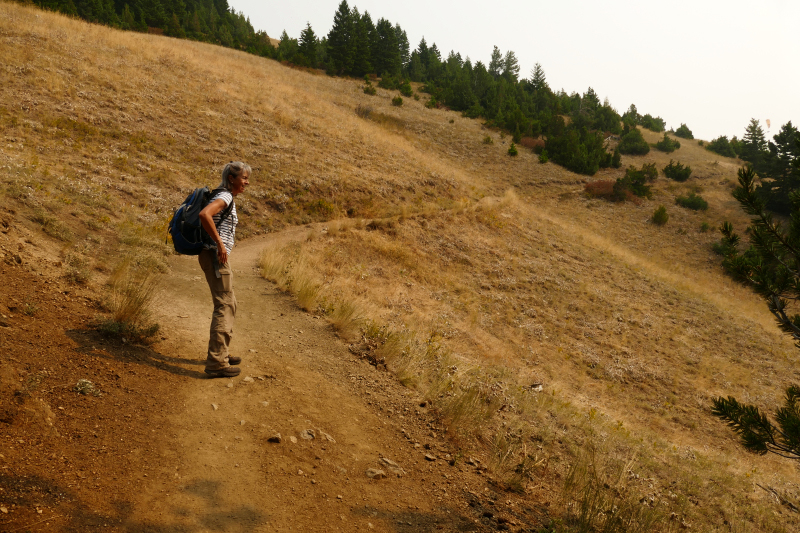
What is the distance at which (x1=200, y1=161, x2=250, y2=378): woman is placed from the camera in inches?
186

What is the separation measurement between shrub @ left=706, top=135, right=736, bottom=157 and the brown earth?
62409mm

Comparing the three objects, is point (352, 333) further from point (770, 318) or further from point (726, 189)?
point (726, 189)

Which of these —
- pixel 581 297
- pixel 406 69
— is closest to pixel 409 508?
pixel 581 297

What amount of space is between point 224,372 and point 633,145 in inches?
1966

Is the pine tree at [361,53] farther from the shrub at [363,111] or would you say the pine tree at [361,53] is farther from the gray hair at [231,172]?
the gray hair at [231,172]

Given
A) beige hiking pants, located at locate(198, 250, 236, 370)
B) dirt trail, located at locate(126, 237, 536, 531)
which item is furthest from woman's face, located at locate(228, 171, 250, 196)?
dirt trail, located at locate(126, 237, 536, 531)

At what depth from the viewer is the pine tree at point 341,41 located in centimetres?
5116

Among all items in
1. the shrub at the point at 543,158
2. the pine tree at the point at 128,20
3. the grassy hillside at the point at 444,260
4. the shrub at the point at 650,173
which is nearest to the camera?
the grassy hillside at the point at 444,260

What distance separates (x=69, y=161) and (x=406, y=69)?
2433 inches

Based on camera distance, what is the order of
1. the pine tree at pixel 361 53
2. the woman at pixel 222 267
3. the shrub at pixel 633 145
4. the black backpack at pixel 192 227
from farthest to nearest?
the pine tree at pixel 361 53, the shrub at pixel 633 145, the woman at pixel 222 267, the black backpack at pixel 192 227

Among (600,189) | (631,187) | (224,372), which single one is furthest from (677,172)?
(224,372)

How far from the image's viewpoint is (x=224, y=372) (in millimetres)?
5078

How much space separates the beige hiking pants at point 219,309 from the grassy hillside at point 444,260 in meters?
2.47

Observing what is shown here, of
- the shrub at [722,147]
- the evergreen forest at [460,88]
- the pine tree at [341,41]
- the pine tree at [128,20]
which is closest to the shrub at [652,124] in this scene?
the evergreen forest at [460,88]
